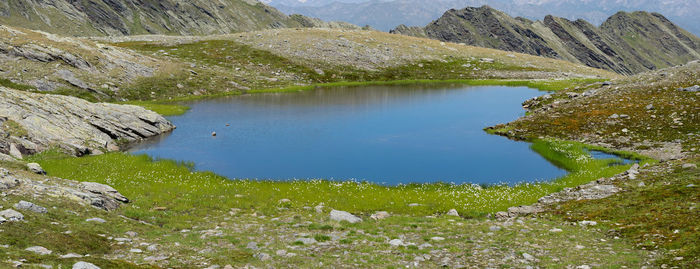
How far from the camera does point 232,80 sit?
99250 millimetres

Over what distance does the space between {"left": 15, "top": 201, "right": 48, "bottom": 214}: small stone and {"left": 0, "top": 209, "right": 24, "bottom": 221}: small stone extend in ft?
3.44

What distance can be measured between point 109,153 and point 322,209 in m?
26.9

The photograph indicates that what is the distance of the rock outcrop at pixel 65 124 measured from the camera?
38438mm

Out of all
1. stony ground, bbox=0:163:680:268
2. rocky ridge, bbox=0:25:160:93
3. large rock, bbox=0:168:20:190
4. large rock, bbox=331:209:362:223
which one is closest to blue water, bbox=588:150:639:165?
stony ground, bbox=0:163:680:268

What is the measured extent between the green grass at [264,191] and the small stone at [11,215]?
229 inches

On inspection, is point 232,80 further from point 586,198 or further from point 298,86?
point 586,198

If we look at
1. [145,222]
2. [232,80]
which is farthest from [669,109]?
[232,80]

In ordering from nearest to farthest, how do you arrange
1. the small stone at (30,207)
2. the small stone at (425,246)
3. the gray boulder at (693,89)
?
1. the small stone at (30,207)
2. the small stone at (425,246)
3. the gray boulder at (693,89)

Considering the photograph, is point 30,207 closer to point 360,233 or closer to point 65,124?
point 360,233

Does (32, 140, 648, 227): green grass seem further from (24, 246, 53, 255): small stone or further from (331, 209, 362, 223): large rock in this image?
(24, 246, 53, 255): small stone

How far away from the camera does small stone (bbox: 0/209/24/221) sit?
1652 centimetres

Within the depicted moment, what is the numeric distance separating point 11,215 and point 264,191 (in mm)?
15507

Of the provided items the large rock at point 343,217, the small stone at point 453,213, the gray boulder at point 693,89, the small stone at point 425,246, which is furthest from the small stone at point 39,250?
the gray boulder at point 693,89

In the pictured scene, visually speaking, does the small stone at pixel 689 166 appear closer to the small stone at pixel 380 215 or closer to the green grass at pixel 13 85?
the small stone at pixel 380 215
